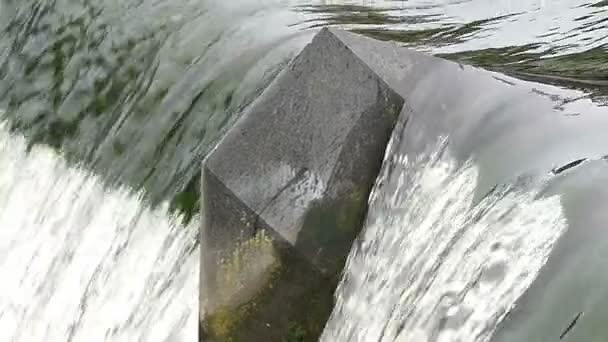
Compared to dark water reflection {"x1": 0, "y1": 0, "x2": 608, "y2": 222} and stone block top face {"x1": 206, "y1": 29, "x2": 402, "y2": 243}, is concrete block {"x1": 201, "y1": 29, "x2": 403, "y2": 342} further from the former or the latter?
dark water reflection {"x1": 0, "y1": 0, "x2": 608, "y2": 222}

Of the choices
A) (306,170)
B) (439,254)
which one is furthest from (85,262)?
Answer: (439,254)

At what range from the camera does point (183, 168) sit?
4.25m

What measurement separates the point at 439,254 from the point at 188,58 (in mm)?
2565

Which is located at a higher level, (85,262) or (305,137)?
(305,137)

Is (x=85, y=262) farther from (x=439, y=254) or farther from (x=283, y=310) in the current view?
(x=439, y=254)

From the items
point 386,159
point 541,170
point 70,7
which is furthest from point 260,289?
point 70,7

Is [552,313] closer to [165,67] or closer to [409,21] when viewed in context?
[165,67]

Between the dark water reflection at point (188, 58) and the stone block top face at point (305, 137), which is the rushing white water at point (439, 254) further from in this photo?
the dark water reflection at point (188, 58)

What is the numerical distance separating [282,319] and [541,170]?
1.14 m

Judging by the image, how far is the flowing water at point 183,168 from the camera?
8.11 feet

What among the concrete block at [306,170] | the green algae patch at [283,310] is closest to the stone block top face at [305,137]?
the concrete block at [306,170]

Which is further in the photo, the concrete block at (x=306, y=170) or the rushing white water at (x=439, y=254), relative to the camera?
the concrete block at (x=306, y=170)

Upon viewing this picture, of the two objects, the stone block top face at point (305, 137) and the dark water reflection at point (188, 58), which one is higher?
the stone block top face at point (305, 137)

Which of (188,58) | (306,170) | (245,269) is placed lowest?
(245,269)
